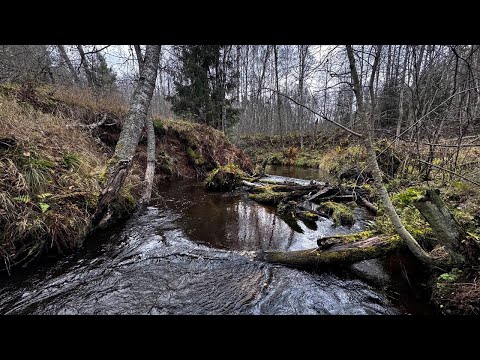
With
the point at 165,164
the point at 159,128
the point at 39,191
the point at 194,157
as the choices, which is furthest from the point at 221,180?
the point at 39,191

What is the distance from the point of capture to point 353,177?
8633mm

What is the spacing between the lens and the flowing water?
237cm

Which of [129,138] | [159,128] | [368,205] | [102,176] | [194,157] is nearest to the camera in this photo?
[102,176]

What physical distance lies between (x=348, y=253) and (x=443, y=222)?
1.11 metres

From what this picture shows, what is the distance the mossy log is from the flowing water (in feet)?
0.51

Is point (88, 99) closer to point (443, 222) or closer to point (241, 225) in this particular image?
point (241, 225)

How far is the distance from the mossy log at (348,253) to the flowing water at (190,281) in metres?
0.15

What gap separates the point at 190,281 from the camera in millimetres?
2844

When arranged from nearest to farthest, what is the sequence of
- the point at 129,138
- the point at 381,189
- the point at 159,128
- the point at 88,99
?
the point at 381,189 → the point at 129,138 → the point at 88,99 → the point at 159,128

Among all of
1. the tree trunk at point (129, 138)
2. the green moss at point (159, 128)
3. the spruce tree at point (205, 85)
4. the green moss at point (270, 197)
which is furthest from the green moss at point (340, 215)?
the spruce tree at point (205, 85)

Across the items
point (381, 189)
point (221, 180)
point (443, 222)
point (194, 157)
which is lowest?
point (443, 222)

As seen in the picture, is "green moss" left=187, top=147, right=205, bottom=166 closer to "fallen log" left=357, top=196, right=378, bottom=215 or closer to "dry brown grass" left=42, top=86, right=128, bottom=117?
"dry brown grass" left=42, top=86, right=128, bottom=117
